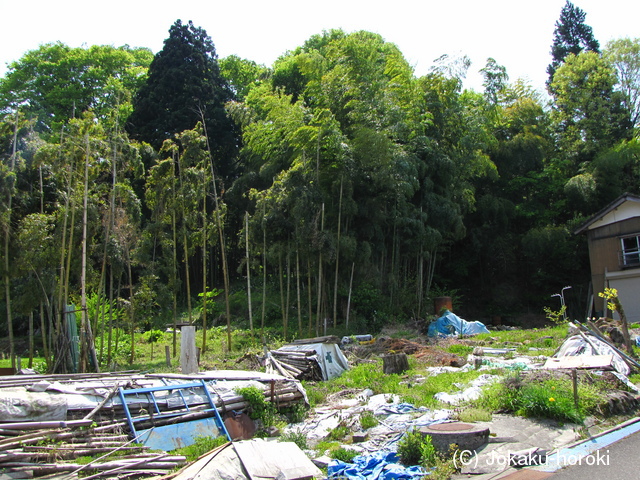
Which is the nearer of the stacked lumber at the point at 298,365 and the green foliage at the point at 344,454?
the green foliage at the point at 344,454

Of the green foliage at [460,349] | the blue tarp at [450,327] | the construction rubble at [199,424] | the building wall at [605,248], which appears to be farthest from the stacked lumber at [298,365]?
the building wall at [605,248]

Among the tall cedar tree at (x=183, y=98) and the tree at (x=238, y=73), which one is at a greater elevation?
the tree at (x=238, y=73)

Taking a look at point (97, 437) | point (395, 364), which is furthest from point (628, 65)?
point (97, 437)

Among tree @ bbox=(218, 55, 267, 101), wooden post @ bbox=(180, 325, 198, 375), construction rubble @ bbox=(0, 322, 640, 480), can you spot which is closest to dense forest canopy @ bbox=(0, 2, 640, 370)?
tree @ bbox=(218, 55, 267, 101)

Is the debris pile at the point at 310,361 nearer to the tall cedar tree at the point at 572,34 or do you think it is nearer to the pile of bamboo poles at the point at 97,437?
the pile of bamboo poles at the point at 97,437

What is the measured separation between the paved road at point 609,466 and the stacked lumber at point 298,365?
5509 millimetres

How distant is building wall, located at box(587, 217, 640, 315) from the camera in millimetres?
19812

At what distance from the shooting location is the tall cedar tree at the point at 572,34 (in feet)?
100

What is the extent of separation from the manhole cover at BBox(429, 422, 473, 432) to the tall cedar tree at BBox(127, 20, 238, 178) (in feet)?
59.4

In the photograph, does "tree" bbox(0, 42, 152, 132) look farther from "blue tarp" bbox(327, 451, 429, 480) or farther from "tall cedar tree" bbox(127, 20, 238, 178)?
"blue tarp" bbox(327, 451, 429, 480)

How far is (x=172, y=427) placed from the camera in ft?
21.1

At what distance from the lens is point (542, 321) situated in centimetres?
2222

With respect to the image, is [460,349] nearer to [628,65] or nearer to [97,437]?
[97,437]

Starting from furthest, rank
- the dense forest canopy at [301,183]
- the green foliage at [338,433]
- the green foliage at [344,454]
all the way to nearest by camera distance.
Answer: the dense forest canopy at [301,183] → the green foliage at [338,433] → the green foliage at [344,454]
